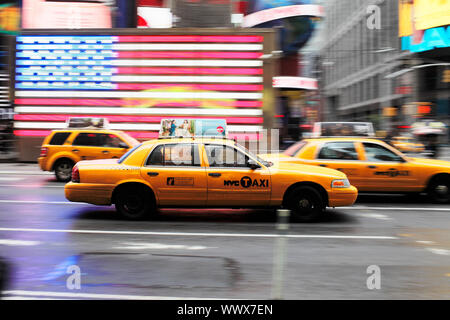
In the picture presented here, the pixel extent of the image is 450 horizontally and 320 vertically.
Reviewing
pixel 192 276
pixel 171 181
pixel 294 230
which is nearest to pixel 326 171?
pixel 294 230

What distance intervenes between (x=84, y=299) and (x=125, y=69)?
16648mm

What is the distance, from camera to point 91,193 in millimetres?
7879

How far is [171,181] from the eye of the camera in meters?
7.80

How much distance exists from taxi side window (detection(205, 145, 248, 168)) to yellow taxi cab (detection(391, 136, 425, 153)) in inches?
541

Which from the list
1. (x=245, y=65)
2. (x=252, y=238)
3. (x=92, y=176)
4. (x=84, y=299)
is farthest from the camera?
(x=245, y=65)

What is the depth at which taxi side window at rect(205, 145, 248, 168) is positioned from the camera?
25.9 ft

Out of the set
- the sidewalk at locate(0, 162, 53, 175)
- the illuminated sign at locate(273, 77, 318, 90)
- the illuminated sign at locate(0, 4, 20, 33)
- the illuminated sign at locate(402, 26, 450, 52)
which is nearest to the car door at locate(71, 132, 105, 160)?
the sidewalk at locate(0, 162, 53, 175)

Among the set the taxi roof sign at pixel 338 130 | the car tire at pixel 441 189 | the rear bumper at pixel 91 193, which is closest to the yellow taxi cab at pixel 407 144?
the taxi roof sign at pixel 338 130

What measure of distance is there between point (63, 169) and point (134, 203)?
6501 mm

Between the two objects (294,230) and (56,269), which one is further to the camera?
(294,230)

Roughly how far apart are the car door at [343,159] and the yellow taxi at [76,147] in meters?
6.00

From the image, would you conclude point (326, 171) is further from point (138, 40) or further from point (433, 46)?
point (433, 46)

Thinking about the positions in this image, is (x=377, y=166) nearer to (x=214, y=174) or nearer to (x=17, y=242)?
(x=214, y=174)

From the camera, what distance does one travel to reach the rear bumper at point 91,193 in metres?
7.87
